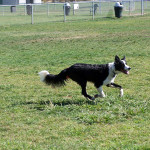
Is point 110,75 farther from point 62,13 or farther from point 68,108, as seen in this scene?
point 62,13

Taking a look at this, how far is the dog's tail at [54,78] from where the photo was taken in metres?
8.23

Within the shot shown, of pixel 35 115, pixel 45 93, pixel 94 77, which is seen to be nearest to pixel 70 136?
pixel 35 115

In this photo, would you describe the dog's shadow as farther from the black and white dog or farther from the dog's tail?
the dog's tail

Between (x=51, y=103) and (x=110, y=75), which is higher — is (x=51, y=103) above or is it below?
below

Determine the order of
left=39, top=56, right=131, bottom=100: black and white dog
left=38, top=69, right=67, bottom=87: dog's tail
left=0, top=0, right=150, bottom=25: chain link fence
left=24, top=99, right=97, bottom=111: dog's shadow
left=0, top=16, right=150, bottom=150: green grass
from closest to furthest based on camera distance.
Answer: left=0, top=16, right=150, bottom=150: green grass → left=24, top=99, right=97, bottom=111: dog's shadow → left=39, top=56, right=131, bottom=100: black and white dog → left=38, top=69, right=67, bottom=87: dog's tail → left=0, top=0, right=150, bottom=25: chain link fence

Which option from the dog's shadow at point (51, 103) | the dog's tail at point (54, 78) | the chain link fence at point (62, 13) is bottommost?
the dog's shadow at point (51, 103)

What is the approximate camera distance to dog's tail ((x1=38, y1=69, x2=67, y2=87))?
8.23 meters

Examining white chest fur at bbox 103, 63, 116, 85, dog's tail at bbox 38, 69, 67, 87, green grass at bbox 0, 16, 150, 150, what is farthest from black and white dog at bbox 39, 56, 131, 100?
green grass at bbox 0, 16, 150, 150

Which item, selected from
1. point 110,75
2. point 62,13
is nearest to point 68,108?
point 110,75

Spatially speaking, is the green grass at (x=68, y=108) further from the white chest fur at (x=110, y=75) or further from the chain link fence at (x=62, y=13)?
the chain link fence at (x=62, y=13)

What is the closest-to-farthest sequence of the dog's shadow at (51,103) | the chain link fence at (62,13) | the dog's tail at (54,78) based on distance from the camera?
the dog's shadow at (51,103) → the dog's tail at (54,78) → the chain link fence at (62,13)

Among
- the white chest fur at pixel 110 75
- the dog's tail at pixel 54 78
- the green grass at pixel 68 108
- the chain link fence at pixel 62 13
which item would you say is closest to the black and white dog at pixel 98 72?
the white chest fur at pixel 110 75

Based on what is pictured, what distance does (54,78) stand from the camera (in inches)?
326

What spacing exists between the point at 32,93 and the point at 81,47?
24.4 feet
